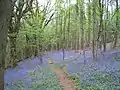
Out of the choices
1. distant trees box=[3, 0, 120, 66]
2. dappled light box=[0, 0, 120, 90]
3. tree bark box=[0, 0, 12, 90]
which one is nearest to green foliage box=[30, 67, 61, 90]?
dappled light box=[0, 0, 120, 90]

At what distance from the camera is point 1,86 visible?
28.4 feet

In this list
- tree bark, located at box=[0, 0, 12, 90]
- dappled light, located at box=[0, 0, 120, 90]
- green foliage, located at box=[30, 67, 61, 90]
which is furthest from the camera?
green foliage, located at box=[30, 67, 61, 90]

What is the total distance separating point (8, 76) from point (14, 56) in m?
6.65

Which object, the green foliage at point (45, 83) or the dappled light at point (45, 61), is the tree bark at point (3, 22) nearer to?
the dappled light at point (45, 61)

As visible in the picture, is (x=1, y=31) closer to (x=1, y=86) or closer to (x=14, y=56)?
(x=1, y=86)

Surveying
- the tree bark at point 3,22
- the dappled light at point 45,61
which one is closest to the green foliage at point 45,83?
the dappled light at point 45,61

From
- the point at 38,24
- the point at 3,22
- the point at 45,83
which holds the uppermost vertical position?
the point at 38,24

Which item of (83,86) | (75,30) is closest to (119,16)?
(83,86)

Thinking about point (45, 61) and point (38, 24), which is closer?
point (38, 24)

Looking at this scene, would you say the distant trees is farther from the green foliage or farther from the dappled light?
the green foliage

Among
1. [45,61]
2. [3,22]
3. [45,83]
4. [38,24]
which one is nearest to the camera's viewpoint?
[3,22]

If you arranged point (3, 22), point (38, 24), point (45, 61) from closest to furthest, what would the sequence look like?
point (3, 22), point (38, 24), point (45, 61)

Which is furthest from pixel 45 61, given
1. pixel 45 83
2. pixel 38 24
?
pixel 45 83

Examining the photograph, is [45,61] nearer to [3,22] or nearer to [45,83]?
[45,83]
